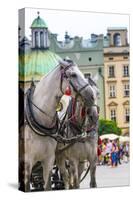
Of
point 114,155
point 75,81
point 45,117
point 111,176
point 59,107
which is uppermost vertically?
point 75,81

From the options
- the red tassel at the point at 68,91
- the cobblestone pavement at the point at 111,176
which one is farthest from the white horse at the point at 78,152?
the red tassel at the point at 68,91

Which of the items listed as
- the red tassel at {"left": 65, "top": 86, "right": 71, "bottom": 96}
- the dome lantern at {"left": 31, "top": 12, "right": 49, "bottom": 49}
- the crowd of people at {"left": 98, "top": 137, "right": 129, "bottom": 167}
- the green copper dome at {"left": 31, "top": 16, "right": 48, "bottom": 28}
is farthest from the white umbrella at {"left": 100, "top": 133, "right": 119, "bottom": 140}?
the green copper dome at {"left": 31, "top": 16, "right": 48, "bottom": 28}

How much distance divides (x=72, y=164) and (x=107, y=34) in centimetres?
208

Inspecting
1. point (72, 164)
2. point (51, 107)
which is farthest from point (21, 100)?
point (72, 164)

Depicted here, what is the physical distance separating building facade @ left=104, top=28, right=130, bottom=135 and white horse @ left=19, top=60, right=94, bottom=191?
72cm

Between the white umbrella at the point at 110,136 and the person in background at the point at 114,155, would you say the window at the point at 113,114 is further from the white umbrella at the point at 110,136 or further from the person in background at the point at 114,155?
the person in background at the point at 114,155

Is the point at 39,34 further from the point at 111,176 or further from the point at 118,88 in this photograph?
the point at 111,176

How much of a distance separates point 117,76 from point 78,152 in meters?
1.38

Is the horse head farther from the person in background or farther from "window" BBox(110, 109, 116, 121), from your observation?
the person in background

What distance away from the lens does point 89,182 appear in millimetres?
13836

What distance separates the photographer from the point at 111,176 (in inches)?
554

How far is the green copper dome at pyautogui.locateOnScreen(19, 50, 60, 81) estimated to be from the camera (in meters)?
13.1

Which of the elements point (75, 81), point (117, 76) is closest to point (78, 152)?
point (75, 81)

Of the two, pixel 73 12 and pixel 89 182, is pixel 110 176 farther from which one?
pixel 73 12
